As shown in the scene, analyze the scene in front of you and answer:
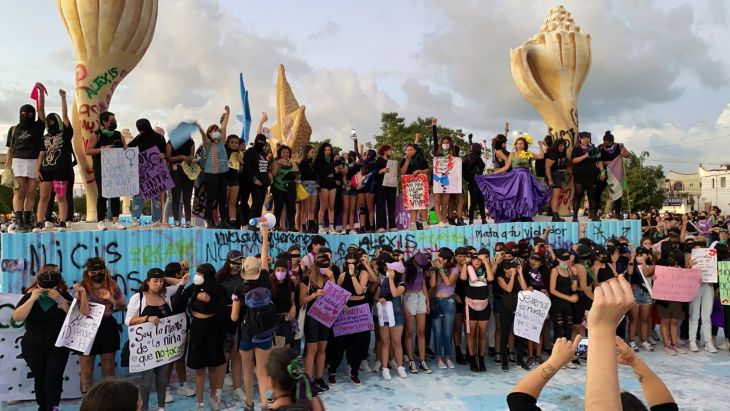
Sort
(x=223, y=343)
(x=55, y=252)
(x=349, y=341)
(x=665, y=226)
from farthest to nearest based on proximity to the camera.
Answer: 1. (x=665, y=226)
2. (x=349, y=341)
3. (x=55, y=252)
4. (x=223, y=343)

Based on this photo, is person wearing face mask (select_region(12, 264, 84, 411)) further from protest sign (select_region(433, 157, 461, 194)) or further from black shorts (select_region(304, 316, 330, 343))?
protest sign (select_region(433, 157, 461, 194))

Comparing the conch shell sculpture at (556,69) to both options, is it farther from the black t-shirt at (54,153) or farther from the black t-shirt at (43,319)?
the black t-shirt at (43,319)

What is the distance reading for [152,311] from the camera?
6152 millimetres

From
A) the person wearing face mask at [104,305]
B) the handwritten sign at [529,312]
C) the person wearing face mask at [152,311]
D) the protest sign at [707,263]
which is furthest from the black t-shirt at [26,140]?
the protest sign at [707,263]

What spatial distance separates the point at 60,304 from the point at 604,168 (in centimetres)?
1018

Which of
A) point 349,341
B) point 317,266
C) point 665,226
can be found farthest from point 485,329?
Answer: point 665,226

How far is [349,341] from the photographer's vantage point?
768cm

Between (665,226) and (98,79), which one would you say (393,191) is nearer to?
(98,79)

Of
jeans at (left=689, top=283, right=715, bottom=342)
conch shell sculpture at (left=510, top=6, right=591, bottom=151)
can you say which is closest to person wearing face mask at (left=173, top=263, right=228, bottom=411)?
jeans at (left=689, top=283, right=715, bottom=342)

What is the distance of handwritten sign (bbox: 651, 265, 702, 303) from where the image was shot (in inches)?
352

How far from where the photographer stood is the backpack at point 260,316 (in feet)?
19.7

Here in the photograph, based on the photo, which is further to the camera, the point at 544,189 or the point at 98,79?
the point at 544,189

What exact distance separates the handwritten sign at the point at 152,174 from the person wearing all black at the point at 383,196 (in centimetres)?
425

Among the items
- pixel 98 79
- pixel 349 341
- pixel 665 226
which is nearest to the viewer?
pixel 349 341
